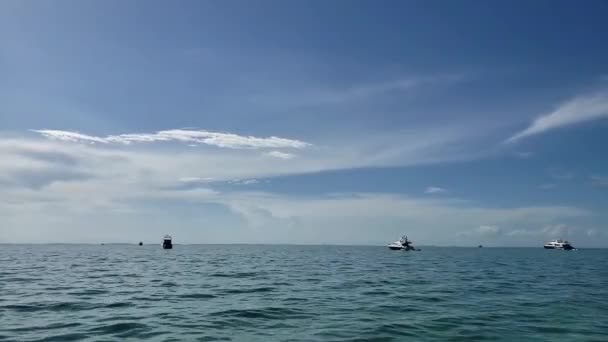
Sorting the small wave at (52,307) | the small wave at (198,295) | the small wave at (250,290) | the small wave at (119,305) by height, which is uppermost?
the small wave at (52,307)

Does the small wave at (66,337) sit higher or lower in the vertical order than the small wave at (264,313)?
higher

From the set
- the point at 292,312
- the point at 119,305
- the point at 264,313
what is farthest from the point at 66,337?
the point at 292,312

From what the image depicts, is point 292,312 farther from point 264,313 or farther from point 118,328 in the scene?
point 118,328

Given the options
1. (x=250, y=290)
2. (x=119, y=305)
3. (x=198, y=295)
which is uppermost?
(x=119, y=305)

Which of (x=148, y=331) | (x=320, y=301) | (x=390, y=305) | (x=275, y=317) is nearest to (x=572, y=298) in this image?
(x=390, y=305)

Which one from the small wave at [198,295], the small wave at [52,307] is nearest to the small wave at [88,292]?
the small wave at [52,307]

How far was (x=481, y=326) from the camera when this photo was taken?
2114 cm

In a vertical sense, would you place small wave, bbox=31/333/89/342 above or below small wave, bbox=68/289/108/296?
above

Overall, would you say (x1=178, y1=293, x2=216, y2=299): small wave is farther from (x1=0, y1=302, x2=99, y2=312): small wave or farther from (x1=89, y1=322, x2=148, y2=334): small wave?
(x1=89, y1=322, x2=148, y2=334): small wave

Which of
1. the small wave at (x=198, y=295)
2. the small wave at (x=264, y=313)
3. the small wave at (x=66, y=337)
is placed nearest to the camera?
the small wave at (x=66, y=337)

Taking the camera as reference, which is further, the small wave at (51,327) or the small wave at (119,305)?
the small wave at (119,305)

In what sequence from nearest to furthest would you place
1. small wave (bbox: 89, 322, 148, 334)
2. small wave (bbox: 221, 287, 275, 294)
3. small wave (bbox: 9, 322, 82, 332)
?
small wave (bbox: 89, 322, 148, 334), small wave (bbox: 9, 322, 82, 332), small wave (bbox: 221, 287, 275, 294)

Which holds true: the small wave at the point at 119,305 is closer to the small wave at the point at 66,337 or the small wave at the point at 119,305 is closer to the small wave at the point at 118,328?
the small wave at the point at 118,328

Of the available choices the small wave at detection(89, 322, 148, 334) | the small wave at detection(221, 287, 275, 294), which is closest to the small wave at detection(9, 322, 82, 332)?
the small wave at detection(89, 322, 148, 334)
